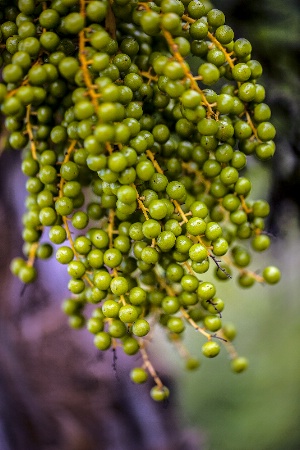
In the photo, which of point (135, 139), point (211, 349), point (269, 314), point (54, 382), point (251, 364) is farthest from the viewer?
point (269, 314)

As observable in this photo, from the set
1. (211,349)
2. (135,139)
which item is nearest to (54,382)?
(211,349)

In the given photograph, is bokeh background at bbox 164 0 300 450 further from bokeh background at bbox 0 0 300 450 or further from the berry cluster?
the berry cluster

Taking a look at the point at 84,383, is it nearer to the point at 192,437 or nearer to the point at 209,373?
the point at 192,437

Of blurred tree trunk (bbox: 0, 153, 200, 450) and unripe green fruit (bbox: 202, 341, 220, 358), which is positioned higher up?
unripe green fruit (bbox: 202, 341, 220, 358)

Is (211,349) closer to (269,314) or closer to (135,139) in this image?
(135,139)

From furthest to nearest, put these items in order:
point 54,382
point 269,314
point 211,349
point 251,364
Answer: point 269,314 → point 251,364 → point 54,382 → point 211,349

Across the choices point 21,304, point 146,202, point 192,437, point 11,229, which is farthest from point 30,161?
point 192,437

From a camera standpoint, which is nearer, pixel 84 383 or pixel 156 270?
pixel 156 270

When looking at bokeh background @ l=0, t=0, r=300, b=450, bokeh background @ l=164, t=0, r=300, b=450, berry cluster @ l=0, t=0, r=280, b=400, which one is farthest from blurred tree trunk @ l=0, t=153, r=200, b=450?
berry cluster @ l=0, t=0, r=280, b=400
